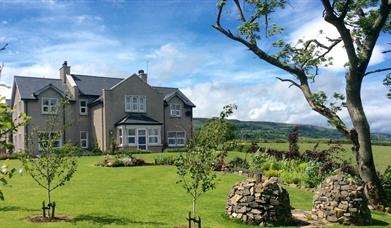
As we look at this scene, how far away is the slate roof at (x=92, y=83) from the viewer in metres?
41.6

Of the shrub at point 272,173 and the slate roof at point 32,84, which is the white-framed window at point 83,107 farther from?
the shrub at point 272,173

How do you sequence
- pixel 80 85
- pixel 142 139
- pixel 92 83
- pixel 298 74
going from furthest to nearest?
pixel 92 83 → pixel 80 85 → pixel 142 139 → pixel 298 74

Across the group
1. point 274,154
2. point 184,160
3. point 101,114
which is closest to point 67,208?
point 184,160

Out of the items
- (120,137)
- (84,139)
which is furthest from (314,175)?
(84,139)

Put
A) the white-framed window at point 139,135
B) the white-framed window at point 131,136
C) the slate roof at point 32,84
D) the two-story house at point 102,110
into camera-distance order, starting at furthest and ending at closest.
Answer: the white-framed window at point 131,136 < the white-framed window at point 139,135 < the two-story house at point 102,110 < the slate roof at point 32,84

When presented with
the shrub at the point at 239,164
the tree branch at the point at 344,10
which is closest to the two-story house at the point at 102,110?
the shrub at the point at 239,164

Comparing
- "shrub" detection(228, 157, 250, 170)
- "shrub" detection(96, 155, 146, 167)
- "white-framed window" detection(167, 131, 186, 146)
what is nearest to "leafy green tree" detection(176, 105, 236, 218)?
"shrub" detection(228, 157, 250, 170)

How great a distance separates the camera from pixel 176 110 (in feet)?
149

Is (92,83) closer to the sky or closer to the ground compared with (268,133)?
closer to the sky

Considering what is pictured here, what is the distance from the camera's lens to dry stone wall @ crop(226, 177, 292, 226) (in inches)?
433

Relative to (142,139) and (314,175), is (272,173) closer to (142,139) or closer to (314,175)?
(314,175)

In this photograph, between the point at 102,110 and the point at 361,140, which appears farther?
the point at 102,110

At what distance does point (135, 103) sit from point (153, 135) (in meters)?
3.75

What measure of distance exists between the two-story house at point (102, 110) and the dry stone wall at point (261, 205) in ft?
91.2
